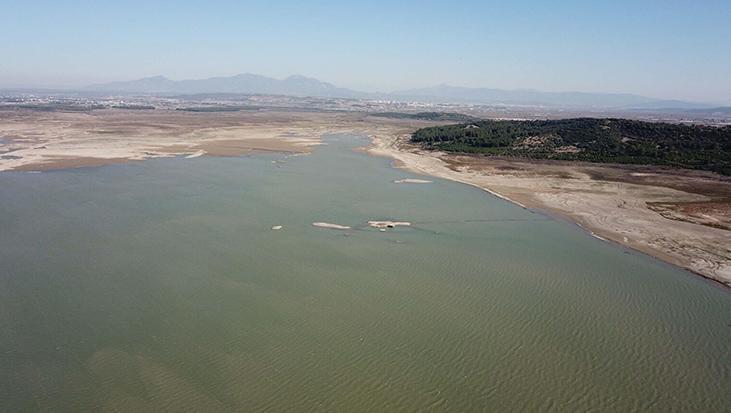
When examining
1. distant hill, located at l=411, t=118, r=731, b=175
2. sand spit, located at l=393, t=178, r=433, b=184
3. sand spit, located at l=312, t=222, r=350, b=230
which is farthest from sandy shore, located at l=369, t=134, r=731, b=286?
sand spit, located at l=312, t=222, r=350, b=230

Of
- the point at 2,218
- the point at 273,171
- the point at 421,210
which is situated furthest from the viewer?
the point at 273,171

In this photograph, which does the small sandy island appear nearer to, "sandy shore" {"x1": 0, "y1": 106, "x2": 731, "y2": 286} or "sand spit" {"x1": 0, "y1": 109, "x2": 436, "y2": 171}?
"sandy shore" {"x1": 0, "y1": 106, "x2": 731, "y2": 286}

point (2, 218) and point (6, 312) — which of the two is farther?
point (2, 218)

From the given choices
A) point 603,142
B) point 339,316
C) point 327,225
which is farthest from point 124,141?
point 603,142

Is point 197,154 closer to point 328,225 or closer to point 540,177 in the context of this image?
point 328,225

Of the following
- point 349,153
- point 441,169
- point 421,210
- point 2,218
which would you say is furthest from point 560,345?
point 349,153

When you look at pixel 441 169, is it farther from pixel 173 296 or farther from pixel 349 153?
pixel 173 296
